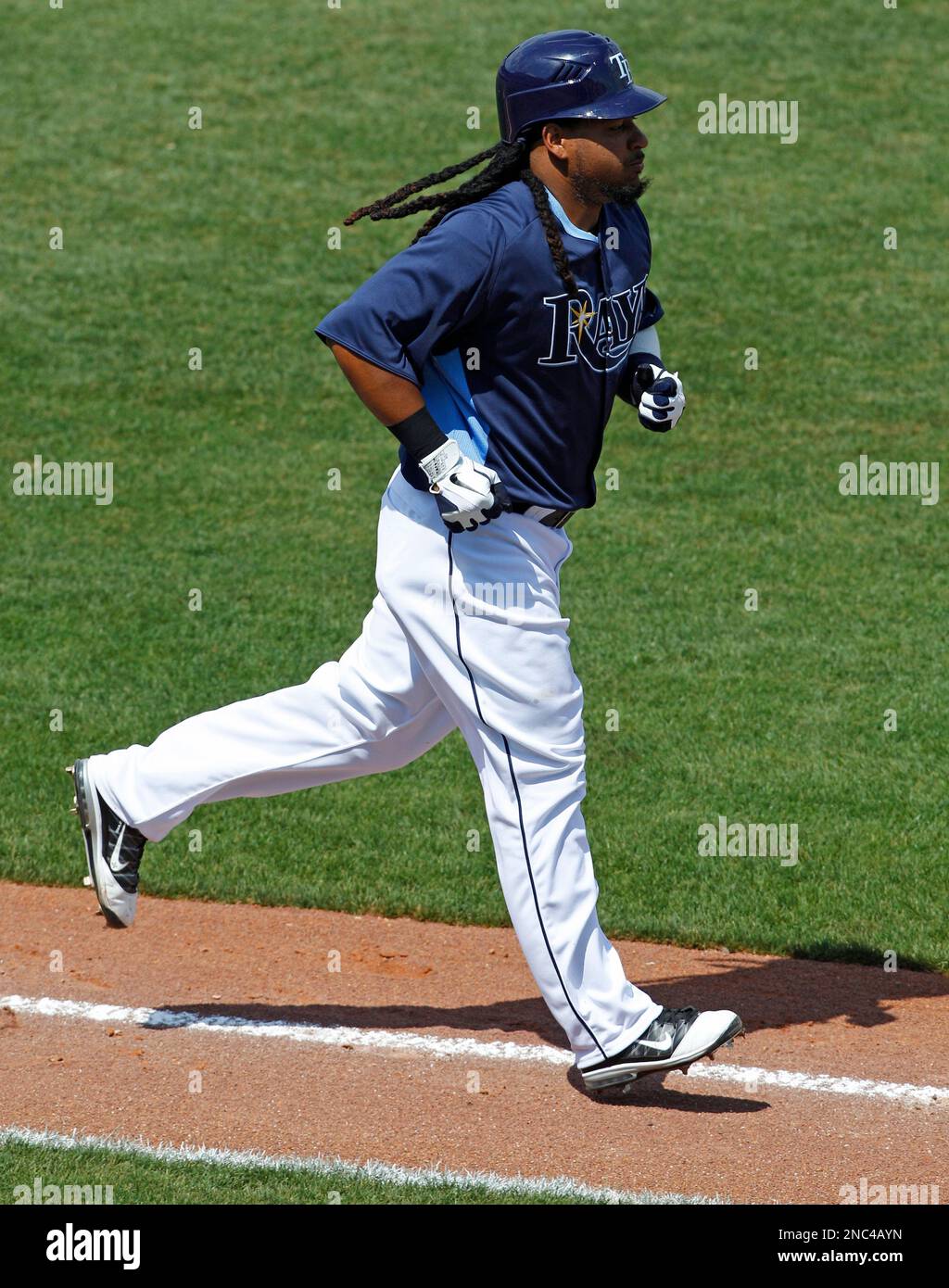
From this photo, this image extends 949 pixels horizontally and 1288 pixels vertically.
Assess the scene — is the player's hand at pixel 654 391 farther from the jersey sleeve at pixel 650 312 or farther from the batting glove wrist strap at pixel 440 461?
the batting glove wrist strap at pixel 440 461

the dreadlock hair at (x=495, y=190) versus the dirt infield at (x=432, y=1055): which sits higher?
the dreadlock hair at (x=495, y=190)

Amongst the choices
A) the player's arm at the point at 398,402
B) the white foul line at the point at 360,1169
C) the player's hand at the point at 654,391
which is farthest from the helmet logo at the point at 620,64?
the white foul line at the point at 360,1169

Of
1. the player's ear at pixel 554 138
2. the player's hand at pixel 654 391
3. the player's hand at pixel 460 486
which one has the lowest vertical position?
the player's hand at pixel 460 486

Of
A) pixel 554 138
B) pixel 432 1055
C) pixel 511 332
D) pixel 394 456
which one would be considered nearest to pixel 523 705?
pixel 511 332

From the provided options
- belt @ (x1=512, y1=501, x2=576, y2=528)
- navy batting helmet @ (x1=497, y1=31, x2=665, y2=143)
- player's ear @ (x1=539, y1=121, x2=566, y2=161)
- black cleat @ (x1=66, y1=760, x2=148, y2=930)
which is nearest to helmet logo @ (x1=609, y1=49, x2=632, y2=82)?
navy batting helmet @ (x1=497, y1=31, x2=665, y2=143)

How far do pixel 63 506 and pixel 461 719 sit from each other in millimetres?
5484

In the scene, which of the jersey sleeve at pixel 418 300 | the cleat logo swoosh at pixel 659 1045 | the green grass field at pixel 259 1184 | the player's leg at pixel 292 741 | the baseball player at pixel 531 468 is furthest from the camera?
the player's leg at pixel 292 741

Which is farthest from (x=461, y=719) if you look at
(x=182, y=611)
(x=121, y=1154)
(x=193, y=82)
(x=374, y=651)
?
(x=193, y=82)

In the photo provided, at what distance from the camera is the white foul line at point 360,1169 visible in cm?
376

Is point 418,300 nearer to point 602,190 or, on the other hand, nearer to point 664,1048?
point 602,190

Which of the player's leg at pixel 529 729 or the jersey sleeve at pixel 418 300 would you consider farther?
the player's leg at pixel 529 729

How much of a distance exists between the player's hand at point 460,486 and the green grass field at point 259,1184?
1428 mm
